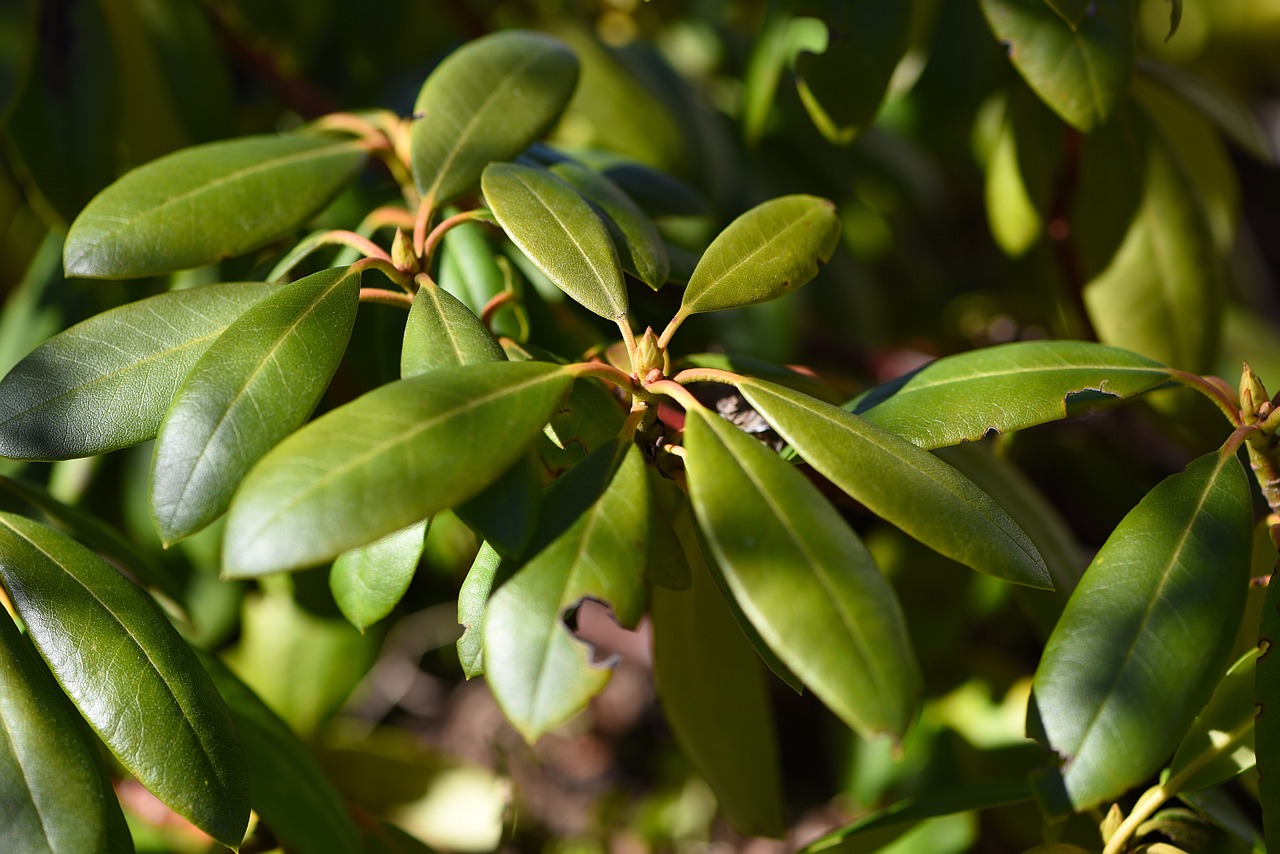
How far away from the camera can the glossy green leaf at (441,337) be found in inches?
21.1

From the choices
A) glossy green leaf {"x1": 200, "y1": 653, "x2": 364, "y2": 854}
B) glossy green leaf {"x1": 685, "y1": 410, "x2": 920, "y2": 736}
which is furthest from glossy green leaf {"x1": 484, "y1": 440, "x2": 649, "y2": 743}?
glossy green leaf {"x1": 200, "y1": 653, "x2": 364, "y2": 854}

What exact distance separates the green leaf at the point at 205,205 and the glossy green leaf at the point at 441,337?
7.7 inches

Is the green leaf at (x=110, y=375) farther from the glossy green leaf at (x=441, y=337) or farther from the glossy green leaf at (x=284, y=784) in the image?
the glossy green leaf at (x=284, y=784)

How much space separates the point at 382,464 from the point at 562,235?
0.68 ft

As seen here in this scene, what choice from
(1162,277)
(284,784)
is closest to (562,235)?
(284,784)

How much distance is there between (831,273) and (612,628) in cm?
67

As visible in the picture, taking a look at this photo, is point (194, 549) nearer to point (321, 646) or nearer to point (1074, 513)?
point (321, 646)

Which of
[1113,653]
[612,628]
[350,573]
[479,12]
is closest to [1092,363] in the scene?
[1113,653]

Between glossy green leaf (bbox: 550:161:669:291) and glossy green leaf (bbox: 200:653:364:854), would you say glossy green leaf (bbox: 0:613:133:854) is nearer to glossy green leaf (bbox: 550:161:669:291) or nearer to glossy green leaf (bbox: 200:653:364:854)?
glossy green leaf (bbox: 200:653:364:854)

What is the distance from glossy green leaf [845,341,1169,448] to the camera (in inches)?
24.1

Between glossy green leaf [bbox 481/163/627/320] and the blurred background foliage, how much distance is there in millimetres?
204

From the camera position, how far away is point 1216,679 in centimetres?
52

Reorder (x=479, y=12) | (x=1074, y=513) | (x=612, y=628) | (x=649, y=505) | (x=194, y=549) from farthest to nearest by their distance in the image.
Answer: (x=612, y=628), (x=1074, y=513), (x=479, y=12), (x=194, y=549), (x=649, y=505)

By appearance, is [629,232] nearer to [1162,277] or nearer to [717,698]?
[717,698]
